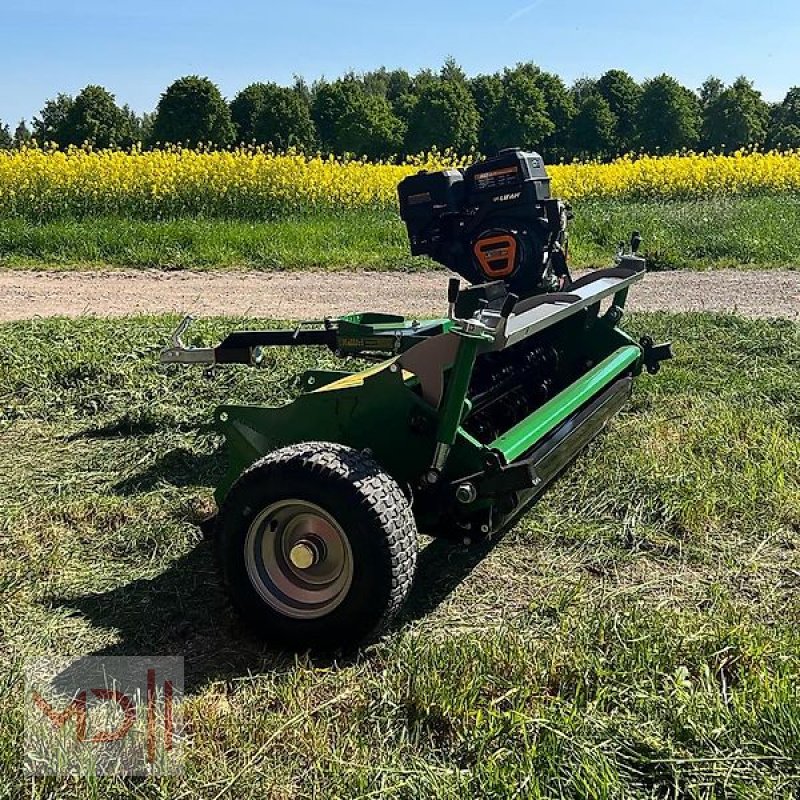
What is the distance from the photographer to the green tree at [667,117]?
4409cm

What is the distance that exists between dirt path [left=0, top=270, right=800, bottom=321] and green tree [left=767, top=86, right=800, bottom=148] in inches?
1665

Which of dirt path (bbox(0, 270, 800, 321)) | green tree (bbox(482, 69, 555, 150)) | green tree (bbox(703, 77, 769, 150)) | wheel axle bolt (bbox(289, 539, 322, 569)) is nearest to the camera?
wheel axle bolt (bbox(289, 539, 322, 569))

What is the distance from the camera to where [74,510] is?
4.35 meters

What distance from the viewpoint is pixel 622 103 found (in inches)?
1895

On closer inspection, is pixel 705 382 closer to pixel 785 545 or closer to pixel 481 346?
pixel 785 545

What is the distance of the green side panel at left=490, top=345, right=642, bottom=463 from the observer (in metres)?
3.39

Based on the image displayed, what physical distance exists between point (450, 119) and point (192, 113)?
39.2 ft

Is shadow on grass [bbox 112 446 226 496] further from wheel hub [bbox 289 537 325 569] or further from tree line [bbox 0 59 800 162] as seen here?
tree line [bbox 0 59 800 162]

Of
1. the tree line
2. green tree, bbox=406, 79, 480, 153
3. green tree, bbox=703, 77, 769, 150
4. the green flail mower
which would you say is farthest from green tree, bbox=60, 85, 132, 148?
the green flail mower

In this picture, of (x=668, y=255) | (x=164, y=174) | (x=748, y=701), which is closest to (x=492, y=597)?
(x=748, y=701)

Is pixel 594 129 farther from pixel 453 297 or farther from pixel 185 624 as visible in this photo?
pixel 185 624

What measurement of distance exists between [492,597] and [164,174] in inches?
465

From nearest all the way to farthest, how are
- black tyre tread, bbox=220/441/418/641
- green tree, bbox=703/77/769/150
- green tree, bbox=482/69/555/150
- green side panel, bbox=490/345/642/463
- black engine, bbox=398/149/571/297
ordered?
black tyre tread, bbox=220/441/418/641
green side panel, bbox=490/345/642/463
black engine, bbox=398/149/571/297
green tree, bbox=482/69/555/150
green tree, bbox=703/77/769/150

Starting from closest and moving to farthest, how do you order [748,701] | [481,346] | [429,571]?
[748,701]
[481,346]
[429,571]
